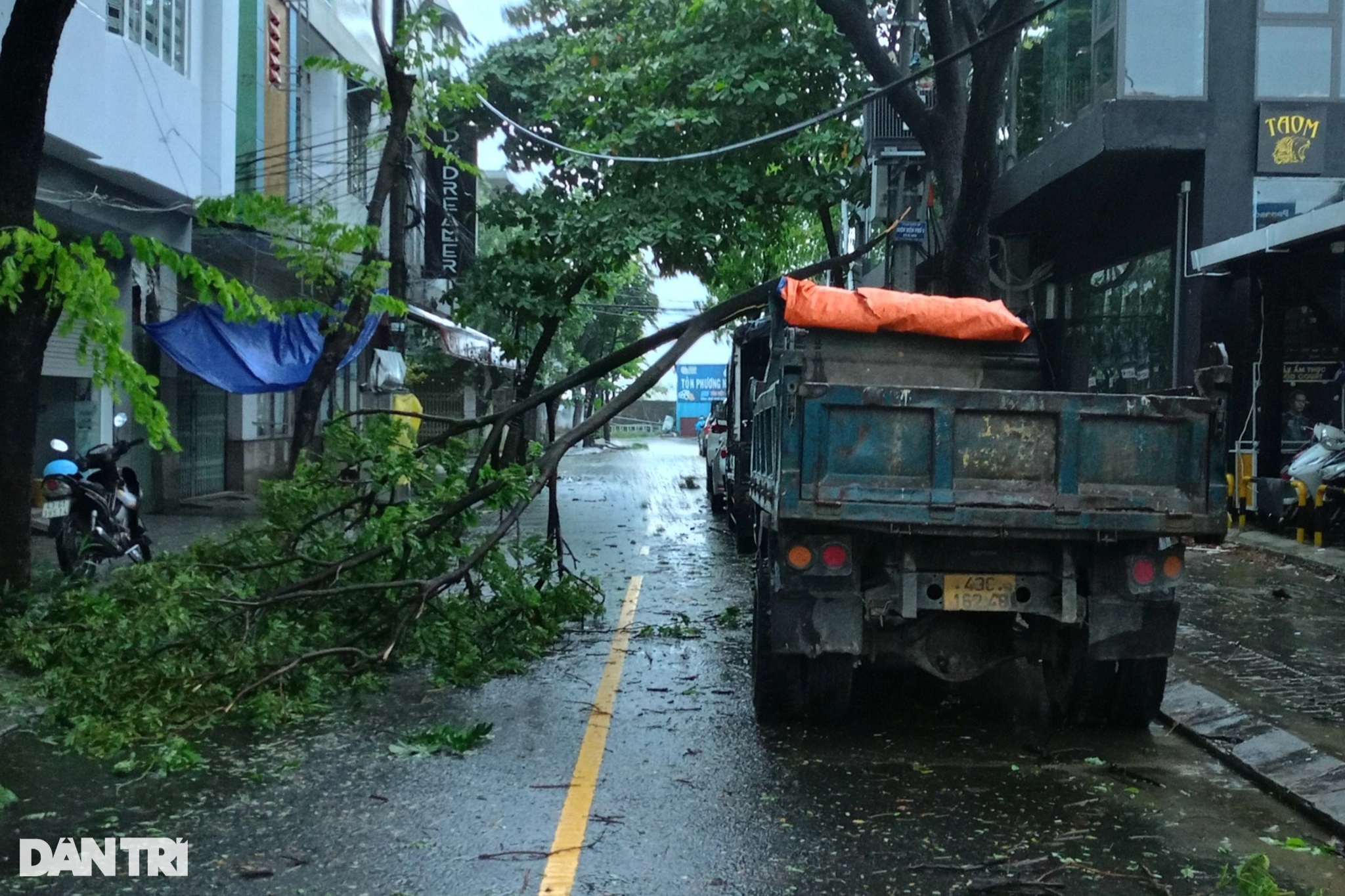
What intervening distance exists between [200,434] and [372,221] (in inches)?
287

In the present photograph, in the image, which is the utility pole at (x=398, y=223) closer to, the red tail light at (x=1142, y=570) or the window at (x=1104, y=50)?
the window at (x=1104, y=50)

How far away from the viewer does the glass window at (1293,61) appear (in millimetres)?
17266

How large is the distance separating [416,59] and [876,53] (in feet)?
17.4

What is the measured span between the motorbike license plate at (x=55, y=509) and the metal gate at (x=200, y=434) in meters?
8.23

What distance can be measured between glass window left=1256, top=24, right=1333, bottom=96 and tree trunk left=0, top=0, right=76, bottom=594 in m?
14.9

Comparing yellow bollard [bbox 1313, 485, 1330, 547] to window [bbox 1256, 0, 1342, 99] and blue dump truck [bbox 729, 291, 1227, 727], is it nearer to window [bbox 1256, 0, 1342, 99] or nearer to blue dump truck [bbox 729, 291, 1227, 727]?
window [bbox 1256, 0, 1342, 99]

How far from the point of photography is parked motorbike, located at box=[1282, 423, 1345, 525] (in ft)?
49.3

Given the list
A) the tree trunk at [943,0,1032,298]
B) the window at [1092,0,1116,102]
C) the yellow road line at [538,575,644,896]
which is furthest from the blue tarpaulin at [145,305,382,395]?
the window at [1092,0,1116,102]

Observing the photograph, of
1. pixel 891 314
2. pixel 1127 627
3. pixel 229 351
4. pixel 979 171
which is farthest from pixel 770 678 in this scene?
pixel 229 351

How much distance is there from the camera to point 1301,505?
1534 cm

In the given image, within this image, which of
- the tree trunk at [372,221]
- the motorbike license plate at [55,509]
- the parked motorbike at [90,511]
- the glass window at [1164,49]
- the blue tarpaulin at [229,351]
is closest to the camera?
the motorbike license plate at [55,509]

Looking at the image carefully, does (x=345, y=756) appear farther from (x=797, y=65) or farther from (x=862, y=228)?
(x=862, y=228)

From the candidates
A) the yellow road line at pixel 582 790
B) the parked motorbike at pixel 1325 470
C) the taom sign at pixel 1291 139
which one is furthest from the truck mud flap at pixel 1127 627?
the taom sign at pixel 1291 139

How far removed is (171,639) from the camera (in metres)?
7.48
